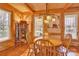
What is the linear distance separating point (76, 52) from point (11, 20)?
110 centimetres

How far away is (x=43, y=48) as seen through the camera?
5.59 ft

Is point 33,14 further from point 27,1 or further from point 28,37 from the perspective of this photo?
point 28,37

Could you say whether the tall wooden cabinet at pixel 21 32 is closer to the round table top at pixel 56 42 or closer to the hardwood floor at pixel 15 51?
the hardwood floor at pixel 15 51

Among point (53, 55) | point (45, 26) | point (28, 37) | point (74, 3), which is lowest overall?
point (53, 55)

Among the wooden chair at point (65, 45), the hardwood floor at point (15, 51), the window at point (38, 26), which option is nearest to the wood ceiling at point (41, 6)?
the window at point (38, 26)

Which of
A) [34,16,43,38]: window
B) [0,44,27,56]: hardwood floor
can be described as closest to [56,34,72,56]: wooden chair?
[34,16,43,38]: window

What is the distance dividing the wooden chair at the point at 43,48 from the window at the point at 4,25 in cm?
46

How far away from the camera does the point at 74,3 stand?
165cm

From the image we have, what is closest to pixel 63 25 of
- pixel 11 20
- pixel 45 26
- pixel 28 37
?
pixel 45 26

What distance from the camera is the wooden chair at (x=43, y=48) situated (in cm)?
167

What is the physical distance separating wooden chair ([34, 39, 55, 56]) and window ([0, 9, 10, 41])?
46 centimetres

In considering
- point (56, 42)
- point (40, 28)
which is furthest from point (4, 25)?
point (56, 42)

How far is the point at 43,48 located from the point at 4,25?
700 millimetres

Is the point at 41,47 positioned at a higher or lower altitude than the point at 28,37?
lower
